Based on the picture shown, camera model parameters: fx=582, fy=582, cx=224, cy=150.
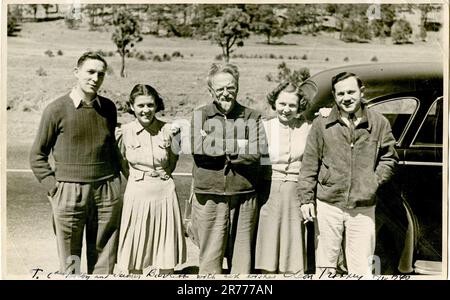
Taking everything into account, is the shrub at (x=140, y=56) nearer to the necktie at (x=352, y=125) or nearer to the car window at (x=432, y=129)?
the necktie at (x=352, y=125)

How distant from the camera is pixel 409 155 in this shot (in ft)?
13.3

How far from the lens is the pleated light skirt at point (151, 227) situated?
13.1 ft

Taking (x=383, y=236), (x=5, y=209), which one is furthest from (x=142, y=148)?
(x=383, y=236)

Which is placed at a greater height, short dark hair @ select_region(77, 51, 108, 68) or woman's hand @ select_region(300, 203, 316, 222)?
short dark hair @ select_region(77, 51, 108, 68)

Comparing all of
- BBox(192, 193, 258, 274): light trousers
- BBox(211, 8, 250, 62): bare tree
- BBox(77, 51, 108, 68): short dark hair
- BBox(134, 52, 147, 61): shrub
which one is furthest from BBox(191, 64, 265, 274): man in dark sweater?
BBox(77, 51, 108, 68): short dark hair

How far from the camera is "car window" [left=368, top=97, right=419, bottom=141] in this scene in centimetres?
405

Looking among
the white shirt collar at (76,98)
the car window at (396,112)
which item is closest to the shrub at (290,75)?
the car window at (396,112)

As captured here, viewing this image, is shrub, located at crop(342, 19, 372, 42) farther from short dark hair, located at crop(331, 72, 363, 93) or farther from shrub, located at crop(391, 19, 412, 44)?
short dark hair, located at crop(331, 72, 363, 93)

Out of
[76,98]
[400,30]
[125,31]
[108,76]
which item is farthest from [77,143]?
[400,30]

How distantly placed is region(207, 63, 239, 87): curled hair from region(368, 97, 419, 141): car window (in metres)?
0.96

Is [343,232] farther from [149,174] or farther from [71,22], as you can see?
→ [71,22]

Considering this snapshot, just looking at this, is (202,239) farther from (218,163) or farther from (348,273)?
(348,273)

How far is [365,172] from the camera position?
399 cm

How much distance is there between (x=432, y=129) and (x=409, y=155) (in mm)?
301
